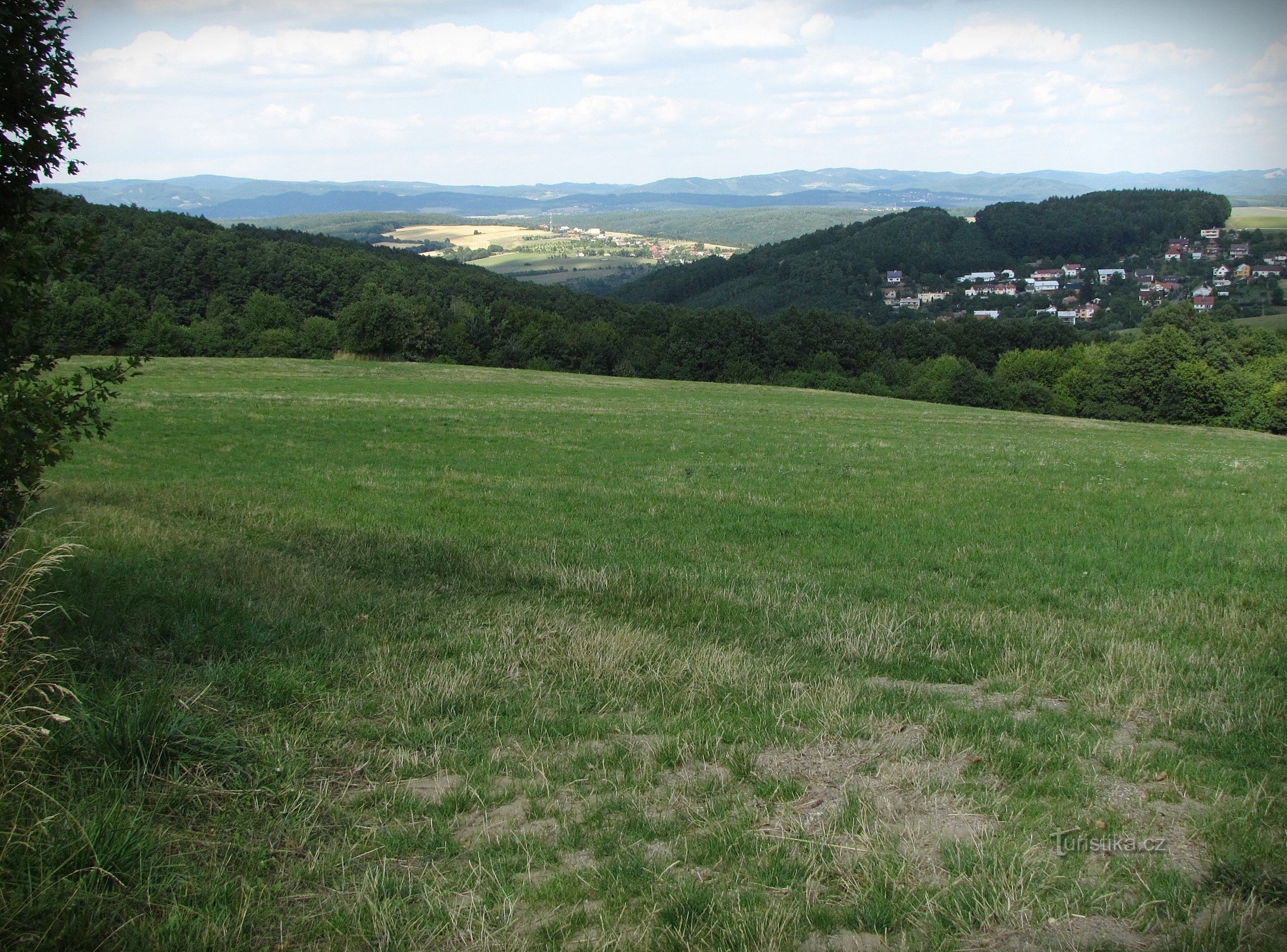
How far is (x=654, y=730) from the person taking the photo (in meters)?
6.32

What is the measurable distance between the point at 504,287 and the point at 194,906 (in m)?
123

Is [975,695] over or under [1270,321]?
under

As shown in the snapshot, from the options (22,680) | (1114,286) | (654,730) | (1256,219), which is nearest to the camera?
(22,680)

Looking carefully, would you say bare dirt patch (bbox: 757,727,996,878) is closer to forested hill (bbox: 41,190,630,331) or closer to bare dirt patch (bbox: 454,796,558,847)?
bare dirt patch (bbox: 454,796,558,847)

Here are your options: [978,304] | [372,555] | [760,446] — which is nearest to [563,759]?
[372,555]

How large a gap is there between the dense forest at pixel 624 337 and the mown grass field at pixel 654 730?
2349 inches

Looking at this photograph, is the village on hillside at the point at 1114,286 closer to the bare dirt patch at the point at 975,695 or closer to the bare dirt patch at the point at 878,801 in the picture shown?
the bare dirt patch at the point at 975,695

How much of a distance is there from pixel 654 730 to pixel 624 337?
324 ft

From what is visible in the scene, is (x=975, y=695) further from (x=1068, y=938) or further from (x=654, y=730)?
(x=1068, y=938)

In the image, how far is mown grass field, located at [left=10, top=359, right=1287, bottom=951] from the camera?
4145mm

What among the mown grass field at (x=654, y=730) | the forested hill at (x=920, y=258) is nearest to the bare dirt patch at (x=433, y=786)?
the mown grass field at (x=654, y=730)

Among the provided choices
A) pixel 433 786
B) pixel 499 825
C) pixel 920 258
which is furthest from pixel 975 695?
pixel 920 258

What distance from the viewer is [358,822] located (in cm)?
497

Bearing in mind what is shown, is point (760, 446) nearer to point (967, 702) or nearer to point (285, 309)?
point (967, 702)
